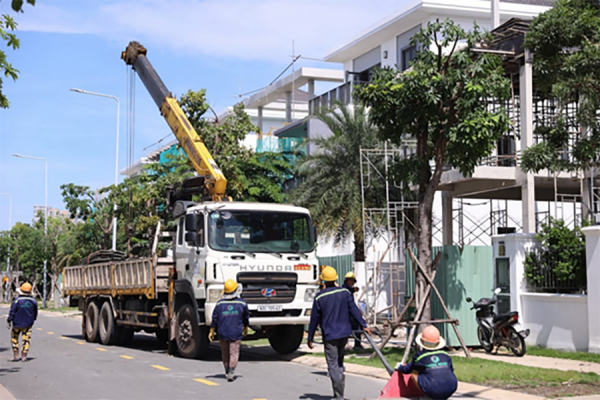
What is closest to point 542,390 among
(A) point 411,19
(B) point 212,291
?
(B) point 212,291

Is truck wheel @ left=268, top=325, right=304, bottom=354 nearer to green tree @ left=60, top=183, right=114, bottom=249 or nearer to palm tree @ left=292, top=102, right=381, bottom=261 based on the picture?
palm tree @ left=292, top=102, right=381, bottom=261

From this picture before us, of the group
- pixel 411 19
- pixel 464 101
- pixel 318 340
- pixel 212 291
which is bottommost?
pixel 318 340

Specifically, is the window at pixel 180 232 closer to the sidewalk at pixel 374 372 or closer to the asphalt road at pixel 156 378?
the asphalt road at pixel 156 378

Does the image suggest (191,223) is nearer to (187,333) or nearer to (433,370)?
(187,333)

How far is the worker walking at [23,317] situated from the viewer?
15.7 meters

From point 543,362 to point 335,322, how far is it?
6.09m

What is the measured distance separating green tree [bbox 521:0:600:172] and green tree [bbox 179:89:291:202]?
1771 centimetres

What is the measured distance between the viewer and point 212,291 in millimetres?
14852

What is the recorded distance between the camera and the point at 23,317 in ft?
51.5

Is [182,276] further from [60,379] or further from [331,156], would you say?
[331,156]

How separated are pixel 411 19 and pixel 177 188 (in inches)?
720

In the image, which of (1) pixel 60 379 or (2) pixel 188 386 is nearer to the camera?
(2) pixel 188 386

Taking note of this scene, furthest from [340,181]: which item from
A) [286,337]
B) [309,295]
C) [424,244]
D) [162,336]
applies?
[309,295]

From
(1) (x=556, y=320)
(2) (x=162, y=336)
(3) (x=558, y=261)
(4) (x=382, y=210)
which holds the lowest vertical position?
(2) (x=162, y=336)
